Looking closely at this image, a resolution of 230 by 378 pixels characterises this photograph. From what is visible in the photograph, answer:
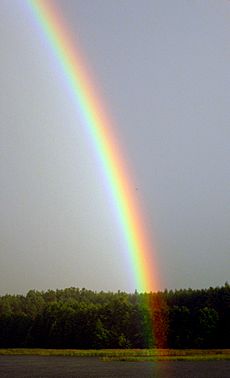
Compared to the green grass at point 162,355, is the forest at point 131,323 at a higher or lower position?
higher

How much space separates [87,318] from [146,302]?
382 inches

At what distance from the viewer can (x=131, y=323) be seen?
3268 inches

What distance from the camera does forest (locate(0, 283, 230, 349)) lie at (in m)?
75.2

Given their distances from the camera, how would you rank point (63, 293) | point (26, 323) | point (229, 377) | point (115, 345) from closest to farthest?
point (229, 377), point (115, 345), point (26, 323), point (63, 293)

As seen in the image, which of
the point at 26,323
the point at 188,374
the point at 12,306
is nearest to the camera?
the point at 188,374

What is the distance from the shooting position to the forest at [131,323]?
75.2m

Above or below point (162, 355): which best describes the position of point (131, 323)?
above

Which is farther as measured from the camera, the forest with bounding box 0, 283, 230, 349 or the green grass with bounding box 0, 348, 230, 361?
the forest with bounding box 0, 283, 230, 349

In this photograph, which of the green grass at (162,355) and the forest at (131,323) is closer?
the green grass at (162,355)

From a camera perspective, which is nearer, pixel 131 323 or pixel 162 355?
pixel 162 355

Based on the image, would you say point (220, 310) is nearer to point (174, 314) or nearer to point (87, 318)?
point (174, 314)

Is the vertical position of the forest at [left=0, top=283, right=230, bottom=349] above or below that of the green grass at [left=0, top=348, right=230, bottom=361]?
above

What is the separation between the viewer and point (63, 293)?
459ft

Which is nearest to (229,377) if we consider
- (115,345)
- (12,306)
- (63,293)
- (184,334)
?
(184,334)
